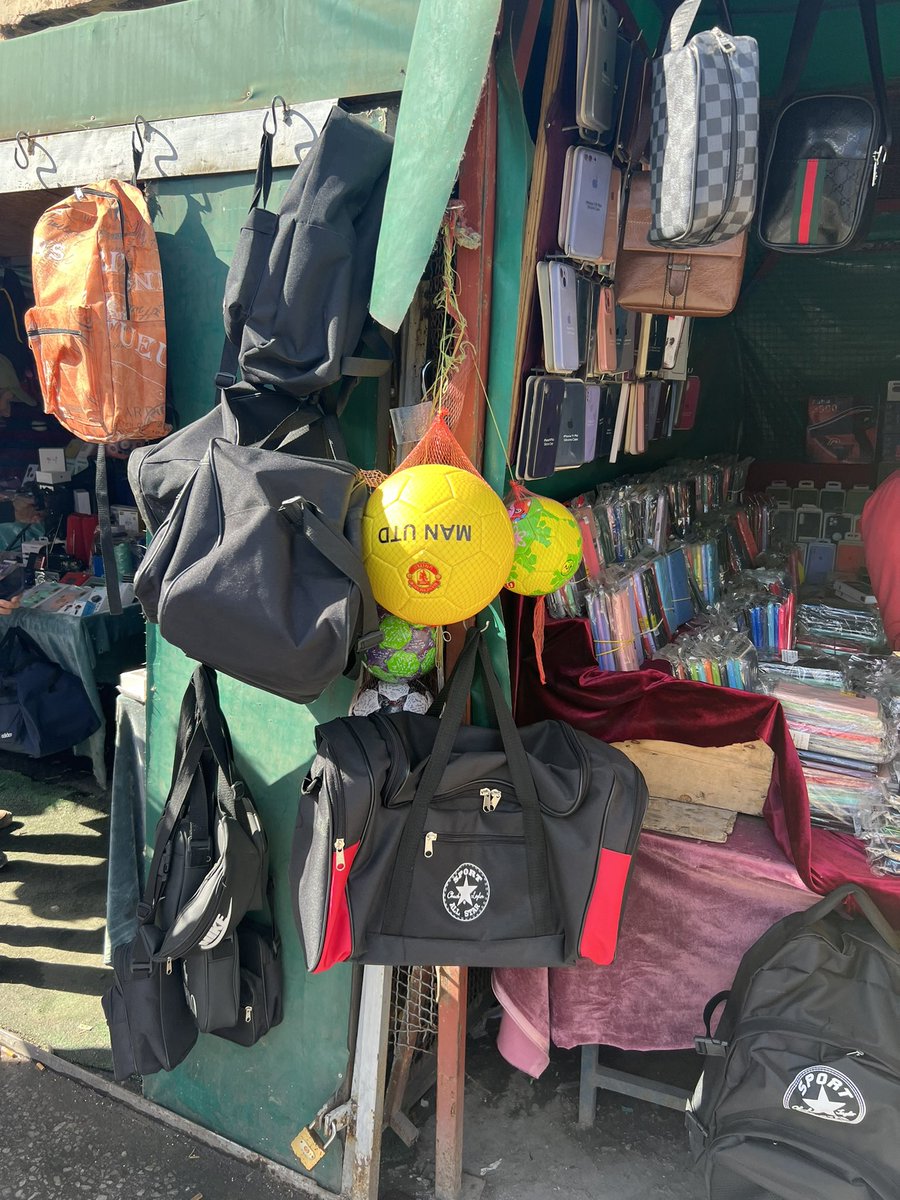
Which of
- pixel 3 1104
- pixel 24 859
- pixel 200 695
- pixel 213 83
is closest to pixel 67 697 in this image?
pixel 24 859

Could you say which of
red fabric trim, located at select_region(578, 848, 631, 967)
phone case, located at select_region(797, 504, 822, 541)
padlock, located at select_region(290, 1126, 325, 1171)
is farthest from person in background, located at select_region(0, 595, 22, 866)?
phone case, located at select_region(797, 504, 822, 541)

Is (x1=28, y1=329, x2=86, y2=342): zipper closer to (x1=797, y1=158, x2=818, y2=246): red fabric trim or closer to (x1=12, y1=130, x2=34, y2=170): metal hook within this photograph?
(x1=12, y1=130, x2=34, y2=170): metal hook

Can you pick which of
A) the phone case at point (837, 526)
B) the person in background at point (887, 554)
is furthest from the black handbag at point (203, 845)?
the phone case at point (837, 526)

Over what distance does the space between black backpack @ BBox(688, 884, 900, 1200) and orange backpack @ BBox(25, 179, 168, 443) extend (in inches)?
79.8

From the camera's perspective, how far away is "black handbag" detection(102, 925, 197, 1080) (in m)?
2.21

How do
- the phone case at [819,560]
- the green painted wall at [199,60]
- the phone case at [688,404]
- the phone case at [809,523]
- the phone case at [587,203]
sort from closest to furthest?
the green painted wall at [199,60], the phone case at [587,203], the phone case at [688,404], the phone case at [819,560], the phone case at [809,523]

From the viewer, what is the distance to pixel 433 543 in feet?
5.14

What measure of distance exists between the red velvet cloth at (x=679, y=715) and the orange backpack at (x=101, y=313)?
3.79 feet

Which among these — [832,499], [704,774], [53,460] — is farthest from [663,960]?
[53,460]

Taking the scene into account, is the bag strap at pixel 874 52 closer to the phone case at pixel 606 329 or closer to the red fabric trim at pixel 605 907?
the phone case at pixel 606 329

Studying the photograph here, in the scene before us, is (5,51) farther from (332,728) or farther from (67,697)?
(67,697)

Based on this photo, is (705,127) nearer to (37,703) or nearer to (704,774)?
(704,774)

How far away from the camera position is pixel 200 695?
219 centimetres

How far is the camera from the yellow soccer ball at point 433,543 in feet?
5.16
